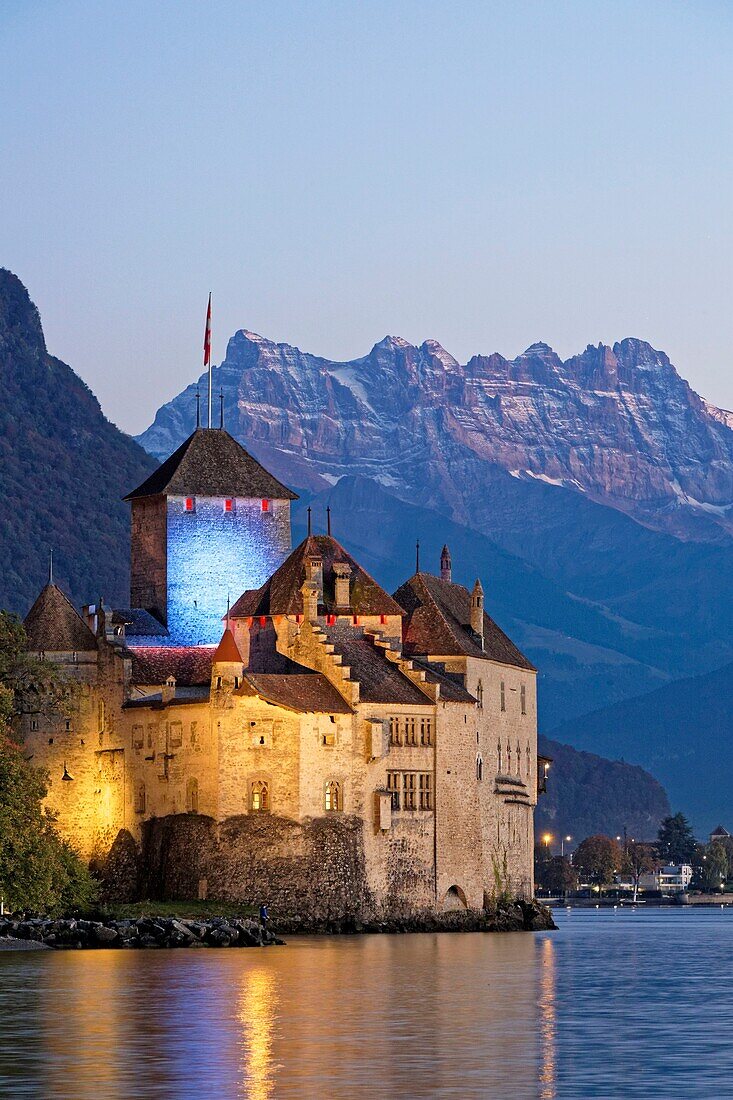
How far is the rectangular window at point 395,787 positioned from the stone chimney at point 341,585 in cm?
1066

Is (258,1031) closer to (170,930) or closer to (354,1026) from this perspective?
(354,1026)

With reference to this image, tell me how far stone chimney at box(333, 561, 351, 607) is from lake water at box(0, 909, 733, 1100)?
29.0 metres

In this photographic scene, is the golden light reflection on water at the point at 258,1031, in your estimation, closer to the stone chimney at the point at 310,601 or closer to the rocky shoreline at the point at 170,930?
the rocky shoreline at the point at 170,930

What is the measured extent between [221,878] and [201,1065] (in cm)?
5844

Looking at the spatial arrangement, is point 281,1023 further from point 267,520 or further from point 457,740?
point 267,520

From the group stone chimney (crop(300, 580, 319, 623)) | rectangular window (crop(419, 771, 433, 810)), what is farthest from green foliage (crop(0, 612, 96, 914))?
rectangular window (crop(419, 771, 433, 810))

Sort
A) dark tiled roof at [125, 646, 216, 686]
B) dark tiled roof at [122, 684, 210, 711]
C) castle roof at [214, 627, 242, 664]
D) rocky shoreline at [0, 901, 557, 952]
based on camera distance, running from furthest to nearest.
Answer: dark tiled roof at [125, 646, 216, 686]
dark tiled roof at [122, 684, 210, 711]
castle roof at [214, 627, 242, 664]
rocky shoreline at [0, 901, 557, 952]

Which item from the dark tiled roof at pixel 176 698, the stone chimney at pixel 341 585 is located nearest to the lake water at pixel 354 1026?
the dark tiled roof at pixel 176 698

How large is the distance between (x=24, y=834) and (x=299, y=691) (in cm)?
2324

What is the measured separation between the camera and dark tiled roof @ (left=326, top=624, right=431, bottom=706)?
116000mm

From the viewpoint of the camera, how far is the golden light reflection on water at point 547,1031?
1973 inches

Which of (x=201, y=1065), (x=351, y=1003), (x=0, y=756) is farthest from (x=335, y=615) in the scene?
(x=201, y=1065)

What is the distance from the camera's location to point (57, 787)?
12094 cm

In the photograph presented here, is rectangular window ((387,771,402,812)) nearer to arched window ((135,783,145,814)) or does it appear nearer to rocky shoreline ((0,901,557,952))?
rocky shoreline ((0,901,557,952))
